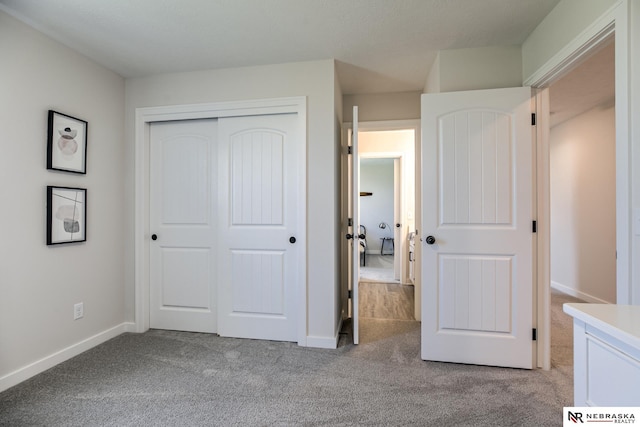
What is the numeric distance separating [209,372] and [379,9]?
2.60m

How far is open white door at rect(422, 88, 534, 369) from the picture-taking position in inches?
77.4

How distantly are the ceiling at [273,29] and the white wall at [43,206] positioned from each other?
198mm

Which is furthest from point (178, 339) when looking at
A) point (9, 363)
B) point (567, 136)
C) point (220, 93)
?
point (567, 136)

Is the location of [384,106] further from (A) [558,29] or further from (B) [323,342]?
(B) [323,342]

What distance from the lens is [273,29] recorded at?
6.31 ft

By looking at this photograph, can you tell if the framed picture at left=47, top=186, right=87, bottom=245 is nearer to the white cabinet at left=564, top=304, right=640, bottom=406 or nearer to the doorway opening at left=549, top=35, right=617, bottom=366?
the white cabinet at left=564, top=304, right=640, bottom=406

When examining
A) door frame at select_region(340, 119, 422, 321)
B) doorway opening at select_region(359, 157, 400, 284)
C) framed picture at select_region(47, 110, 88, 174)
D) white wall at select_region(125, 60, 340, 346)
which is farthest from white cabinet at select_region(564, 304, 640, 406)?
doorway opening at select_region(359, 157, 400, 284)

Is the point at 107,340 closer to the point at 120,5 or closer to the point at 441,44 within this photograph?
the point at 120,5

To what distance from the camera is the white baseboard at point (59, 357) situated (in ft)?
5.85

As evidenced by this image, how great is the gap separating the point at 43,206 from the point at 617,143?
3352mm

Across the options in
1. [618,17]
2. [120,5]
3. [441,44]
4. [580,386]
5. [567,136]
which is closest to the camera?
[580,386]

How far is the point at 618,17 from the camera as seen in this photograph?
126 cm

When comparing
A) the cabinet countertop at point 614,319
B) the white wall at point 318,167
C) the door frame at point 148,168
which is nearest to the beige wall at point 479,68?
the white wall at point 318,167

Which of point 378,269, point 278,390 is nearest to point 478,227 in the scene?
point 278,390
